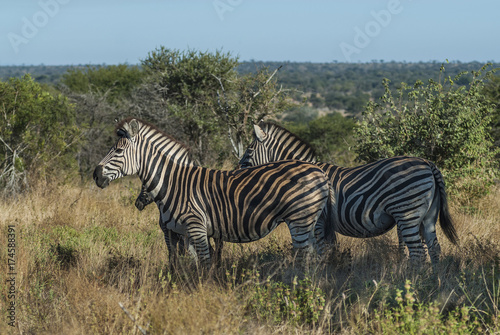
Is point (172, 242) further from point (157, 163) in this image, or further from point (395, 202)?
point (395, 202)

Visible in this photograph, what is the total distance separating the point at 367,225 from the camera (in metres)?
6.11

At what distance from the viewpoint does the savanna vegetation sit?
4.45 meters

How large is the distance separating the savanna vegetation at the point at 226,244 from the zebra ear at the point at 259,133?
137 centimetres

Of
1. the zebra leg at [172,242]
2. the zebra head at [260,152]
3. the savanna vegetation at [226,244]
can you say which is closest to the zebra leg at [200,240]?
the savanna vegetation at [226,244]

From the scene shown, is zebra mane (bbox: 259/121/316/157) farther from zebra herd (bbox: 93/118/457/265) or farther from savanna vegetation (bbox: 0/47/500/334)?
savanna vegetation (bbox: 0/47/500/334)

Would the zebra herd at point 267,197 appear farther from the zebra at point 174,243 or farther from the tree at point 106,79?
the tree at point 106,79

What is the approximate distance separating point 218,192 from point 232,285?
3.44 ft

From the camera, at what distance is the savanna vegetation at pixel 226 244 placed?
175 inches

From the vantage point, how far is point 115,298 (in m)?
4.66

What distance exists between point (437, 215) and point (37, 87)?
8.59m

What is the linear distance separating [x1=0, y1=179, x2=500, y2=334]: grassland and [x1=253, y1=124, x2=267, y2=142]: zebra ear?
143cm

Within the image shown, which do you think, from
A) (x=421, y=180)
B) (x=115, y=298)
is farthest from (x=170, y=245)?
(x=421, y=180)

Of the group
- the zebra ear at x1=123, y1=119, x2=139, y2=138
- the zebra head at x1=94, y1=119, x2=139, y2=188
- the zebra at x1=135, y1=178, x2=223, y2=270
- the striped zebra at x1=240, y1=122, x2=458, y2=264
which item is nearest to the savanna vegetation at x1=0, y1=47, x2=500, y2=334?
the zebra at x1=135, y1=178, x2=223, y2=270

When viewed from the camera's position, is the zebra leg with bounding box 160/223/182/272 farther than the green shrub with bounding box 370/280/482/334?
Yes
